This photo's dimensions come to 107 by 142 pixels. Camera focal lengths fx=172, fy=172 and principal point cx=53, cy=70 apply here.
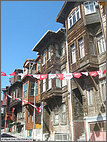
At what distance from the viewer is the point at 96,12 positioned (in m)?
14.3

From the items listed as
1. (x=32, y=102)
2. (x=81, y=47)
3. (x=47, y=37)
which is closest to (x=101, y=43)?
(x=81, y=47)

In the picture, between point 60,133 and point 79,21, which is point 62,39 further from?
point 60,133

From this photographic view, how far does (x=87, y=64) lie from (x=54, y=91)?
5932mm

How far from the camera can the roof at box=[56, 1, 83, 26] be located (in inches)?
667

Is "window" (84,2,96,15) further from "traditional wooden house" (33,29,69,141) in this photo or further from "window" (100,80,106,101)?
"window" (100,80,106,101)

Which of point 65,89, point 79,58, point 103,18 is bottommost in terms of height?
point 65,89

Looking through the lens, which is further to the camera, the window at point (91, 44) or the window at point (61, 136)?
the window at point (61, 136)

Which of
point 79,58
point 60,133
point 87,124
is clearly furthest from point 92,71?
point 60,133

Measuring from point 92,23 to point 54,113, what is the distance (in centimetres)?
1062

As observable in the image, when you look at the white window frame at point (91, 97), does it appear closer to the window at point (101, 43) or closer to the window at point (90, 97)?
the window at point (90, 97)

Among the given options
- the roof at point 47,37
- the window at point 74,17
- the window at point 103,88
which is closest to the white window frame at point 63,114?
the window at point 103,88

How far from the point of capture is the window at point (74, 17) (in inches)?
628

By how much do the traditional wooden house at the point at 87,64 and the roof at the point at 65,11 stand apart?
80 millimetres

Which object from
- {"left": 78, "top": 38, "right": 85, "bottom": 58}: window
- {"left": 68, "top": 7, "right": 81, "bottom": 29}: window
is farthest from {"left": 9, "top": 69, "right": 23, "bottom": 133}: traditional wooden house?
{"left": 78, "top": 38, "right": 85, "bottom": 58}: window
